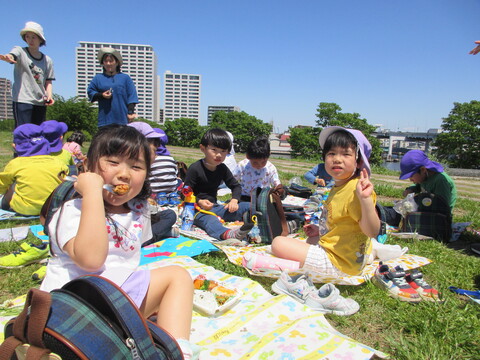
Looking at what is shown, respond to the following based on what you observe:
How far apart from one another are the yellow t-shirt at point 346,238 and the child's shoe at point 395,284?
155 millimetres

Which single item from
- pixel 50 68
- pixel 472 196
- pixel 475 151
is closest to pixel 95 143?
pixel 50 68

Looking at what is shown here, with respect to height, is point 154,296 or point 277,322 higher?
point 154,296

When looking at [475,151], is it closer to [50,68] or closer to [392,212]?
[392,212]

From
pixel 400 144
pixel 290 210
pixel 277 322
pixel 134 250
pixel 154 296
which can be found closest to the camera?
pixel 154 296

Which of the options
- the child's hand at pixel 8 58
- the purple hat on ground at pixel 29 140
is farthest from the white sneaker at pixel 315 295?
the child's hand at pixel 8 58

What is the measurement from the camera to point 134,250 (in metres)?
1.76

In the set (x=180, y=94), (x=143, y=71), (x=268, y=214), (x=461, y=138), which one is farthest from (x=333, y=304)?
(x=180, y=94)

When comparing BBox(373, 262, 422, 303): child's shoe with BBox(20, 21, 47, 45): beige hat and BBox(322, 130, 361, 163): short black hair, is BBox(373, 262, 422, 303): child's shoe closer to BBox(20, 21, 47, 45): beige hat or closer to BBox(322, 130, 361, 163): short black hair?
BBox(322, 130, 361, 163): short black hair

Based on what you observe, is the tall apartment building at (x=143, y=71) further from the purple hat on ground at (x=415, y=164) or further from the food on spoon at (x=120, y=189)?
the food on spoon at (x=120, y=189)

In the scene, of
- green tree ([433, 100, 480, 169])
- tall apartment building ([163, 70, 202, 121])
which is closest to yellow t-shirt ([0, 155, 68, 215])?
green tree ([433, 100, 480, 169])

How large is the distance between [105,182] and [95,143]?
8.7 inches

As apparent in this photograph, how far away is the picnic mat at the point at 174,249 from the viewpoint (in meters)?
3.13

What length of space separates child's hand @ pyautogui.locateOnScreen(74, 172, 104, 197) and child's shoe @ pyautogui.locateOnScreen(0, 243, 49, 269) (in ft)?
5.75

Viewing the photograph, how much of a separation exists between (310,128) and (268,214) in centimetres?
5700
